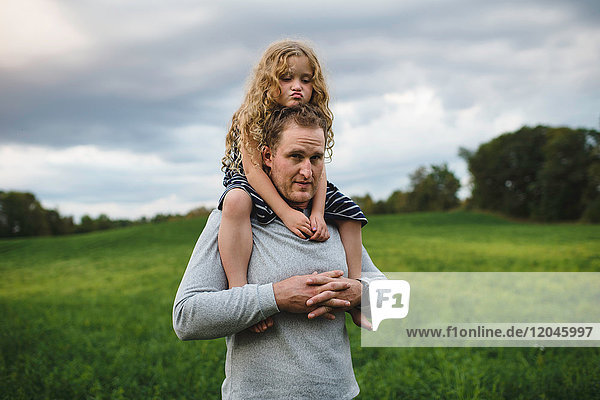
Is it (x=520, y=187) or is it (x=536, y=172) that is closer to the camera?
(x=536, y=172)

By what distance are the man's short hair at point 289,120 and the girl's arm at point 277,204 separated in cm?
15

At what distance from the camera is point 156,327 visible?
7.72 meters

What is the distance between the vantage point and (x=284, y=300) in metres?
1.77

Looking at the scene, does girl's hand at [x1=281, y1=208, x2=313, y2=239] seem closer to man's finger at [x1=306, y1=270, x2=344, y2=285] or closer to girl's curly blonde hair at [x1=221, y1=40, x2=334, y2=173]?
man's finger at [x1=306, y1=270, x2=344, y2=285]

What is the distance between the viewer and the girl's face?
88.5 inches

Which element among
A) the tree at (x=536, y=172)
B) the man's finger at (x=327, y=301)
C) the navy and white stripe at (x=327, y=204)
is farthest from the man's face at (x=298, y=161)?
the tree at (x=536, y=172)

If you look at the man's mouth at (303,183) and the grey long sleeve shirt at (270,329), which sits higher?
the man's mouth at (303,183)

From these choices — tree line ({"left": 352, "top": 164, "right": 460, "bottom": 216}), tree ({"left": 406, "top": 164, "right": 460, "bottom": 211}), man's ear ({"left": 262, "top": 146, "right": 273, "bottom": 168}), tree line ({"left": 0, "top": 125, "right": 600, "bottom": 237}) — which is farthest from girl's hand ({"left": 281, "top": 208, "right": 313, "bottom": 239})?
tree ({"left": 406, "top": 164, "right": 460, "bottom": 211})

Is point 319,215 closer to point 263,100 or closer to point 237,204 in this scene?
point 237,204

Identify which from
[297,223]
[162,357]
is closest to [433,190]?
[162,357]

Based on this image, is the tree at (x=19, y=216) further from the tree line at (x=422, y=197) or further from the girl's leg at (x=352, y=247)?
the girl's leg at (x=352, y=247)

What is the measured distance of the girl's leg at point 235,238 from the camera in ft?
6.20

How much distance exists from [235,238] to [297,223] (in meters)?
0.28

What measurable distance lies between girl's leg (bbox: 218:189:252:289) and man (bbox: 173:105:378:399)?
0.19 feet
